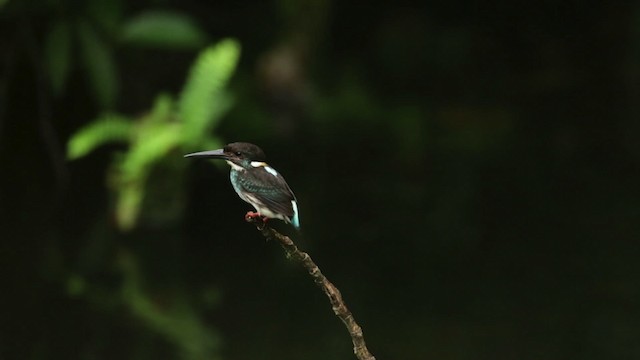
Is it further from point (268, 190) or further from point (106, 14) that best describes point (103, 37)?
point (268, 190)

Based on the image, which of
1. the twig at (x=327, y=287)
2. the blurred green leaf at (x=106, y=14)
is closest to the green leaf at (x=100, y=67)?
the blurred green leaf at (x=106, y=14)

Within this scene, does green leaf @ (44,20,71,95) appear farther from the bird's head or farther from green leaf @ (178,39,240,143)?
the bird's head

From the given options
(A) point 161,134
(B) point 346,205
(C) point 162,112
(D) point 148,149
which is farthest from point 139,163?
(B) point 346,205

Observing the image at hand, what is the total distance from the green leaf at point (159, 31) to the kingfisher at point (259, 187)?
747 cm

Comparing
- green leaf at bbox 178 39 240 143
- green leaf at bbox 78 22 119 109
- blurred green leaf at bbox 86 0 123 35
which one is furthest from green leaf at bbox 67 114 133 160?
blurred green leaf at bbox 86 0 123 35

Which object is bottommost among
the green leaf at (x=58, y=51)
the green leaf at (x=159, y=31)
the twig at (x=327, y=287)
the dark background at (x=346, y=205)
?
the dark background at (x=346, y=205)

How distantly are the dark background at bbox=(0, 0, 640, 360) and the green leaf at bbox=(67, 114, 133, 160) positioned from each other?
0.47 m

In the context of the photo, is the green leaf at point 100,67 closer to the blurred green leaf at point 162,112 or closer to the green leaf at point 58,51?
the green leaf at point 58,51

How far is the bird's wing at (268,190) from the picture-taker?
277 cm

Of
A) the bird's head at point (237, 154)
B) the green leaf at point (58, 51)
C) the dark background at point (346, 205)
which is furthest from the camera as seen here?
the green leaf at point (58, 51)

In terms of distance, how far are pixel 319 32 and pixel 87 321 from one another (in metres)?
9.25

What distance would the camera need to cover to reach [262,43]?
16703mm

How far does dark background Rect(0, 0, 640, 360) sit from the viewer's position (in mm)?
7559

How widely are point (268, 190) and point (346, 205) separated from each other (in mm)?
8194
